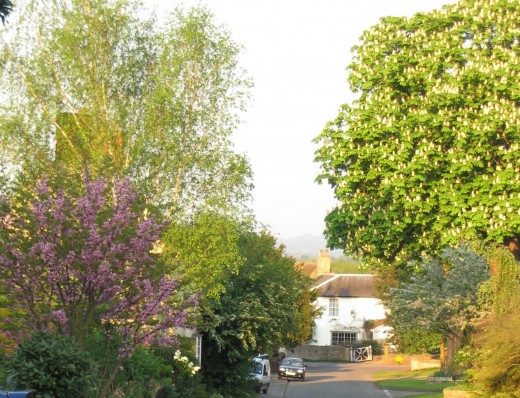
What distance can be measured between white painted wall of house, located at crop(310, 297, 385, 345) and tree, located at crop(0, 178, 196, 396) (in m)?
85.5

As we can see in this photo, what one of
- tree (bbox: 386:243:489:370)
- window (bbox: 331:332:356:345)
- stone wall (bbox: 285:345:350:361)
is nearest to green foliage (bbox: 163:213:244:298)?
tree (bbox: 386:243:489:370)

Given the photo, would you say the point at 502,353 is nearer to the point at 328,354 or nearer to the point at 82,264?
the point at 82,264

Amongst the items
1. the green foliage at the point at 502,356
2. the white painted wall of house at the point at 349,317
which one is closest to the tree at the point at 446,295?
the green foliage at the point at 502,356

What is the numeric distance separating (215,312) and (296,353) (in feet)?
196

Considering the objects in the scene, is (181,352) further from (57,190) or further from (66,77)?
Result: (57,190)

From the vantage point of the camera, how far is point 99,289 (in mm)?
16156

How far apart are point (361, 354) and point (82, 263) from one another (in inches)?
2931

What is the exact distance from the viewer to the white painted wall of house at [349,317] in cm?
10125

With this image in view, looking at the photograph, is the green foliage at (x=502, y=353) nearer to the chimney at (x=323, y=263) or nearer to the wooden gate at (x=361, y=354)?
the wooden gate at (x=361, y=354)

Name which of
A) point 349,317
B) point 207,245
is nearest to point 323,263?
point 349,317

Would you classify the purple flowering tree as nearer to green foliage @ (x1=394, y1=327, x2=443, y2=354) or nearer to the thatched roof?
green foliage @ (x1=394, y1=327, x2=443, y2=354)

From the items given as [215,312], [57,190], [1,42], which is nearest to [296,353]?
[215,312]

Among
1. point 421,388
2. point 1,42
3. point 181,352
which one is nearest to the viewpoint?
point 181,352

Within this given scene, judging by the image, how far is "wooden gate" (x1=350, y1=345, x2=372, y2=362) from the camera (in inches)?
3450
